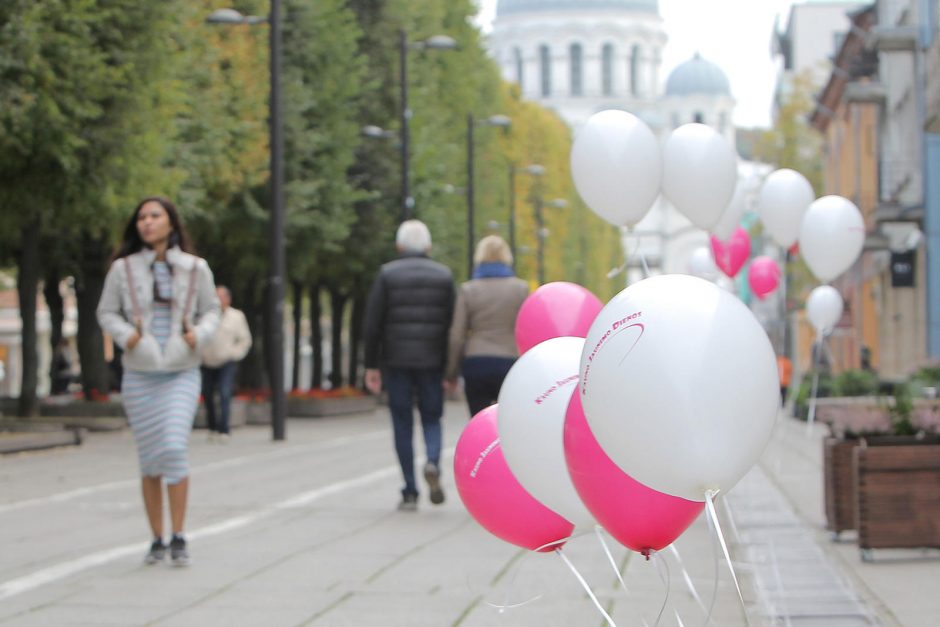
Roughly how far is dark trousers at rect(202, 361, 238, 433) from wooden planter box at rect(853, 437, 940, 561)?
12.8m

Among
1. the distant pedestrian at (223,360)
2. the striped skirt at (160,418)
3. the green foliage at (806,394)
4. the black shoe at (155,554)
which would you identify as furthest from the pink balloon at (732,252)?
the green foliage at (806,394)

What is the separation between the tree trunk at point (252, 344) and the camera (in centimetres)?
3825

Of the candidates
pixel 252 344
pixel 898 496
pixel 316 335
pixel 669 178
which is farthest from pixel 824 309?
pixel 316 335

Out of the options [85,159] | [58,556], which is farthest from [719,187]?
[85,159]

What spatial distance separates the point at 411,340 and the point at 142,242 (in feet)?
9.79

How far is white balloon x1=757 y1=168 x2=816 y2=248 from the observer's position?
13094 mm

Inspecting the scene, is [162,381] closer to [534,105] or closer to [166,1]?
[166,1]

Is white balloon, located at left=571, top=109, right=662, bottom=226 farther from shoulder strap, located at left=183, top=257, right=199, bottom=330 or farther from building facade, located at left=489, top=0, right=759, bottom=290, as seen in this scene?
building facade, located at left=489, top=0, right=759, bottom=290

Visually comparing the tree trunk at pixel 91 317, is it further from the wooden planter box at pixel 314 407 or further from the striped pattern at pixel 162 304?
the striped pattern at pixel 162 304

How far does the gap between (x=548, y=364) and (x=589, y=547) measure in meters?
4.55

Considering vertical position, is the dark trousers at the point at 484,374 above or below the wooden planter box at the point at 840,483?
above

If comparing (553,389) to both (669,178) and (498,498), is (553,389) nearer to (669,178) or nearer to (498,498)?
(498,498)

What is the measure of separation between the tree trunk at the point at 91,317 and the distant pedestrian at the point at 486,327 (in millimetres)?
17985

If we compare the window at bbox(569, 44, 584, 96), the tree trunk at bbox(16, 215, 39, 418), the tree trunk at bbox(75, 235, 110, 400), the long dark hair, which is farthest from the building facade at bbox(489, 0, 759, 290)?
the long dark hair
